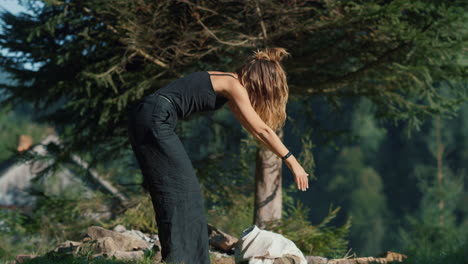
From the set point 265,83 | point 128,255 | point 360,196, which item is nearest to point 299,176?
point 265,83

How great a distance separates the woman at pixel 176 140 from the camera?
341cm

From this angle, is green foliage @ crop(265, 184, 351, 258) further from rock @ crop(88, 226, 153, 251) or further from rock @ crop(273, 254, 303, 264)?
rock @ crop(273, 254, 303, 264)

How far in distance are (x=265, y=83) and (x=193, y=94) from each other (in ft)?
1.63

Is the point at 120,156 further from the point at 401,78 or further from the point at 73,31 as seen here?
the point at 401,78

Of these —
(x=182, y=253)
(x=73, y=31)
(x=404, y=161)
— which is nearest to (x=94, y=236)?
(x=182, y=253)

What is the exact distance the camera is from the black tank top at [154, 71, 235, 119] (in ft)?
11.3

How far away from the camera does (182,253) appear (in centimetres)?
345

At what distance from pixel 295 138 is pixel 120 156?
9.89ft

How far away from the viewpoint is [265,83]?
11.3 feet

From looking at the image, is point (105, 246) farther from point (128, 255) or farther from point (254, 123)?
point (254, 123)

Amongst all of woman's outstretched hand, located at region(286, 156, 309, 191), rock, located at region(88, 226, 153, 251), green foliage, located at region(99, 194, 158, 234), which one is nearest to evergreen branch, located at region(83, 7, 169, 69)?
green foliage, located at region(99, 194, 158, 234)

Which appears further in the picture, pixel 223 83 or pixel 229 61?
pixel 229 61

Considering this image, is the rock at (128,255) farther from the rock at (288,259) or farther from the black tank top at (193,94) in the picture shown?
the black tank top at (193,94)

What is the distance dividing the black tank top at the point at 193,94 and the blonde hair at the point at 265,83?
21 cm
